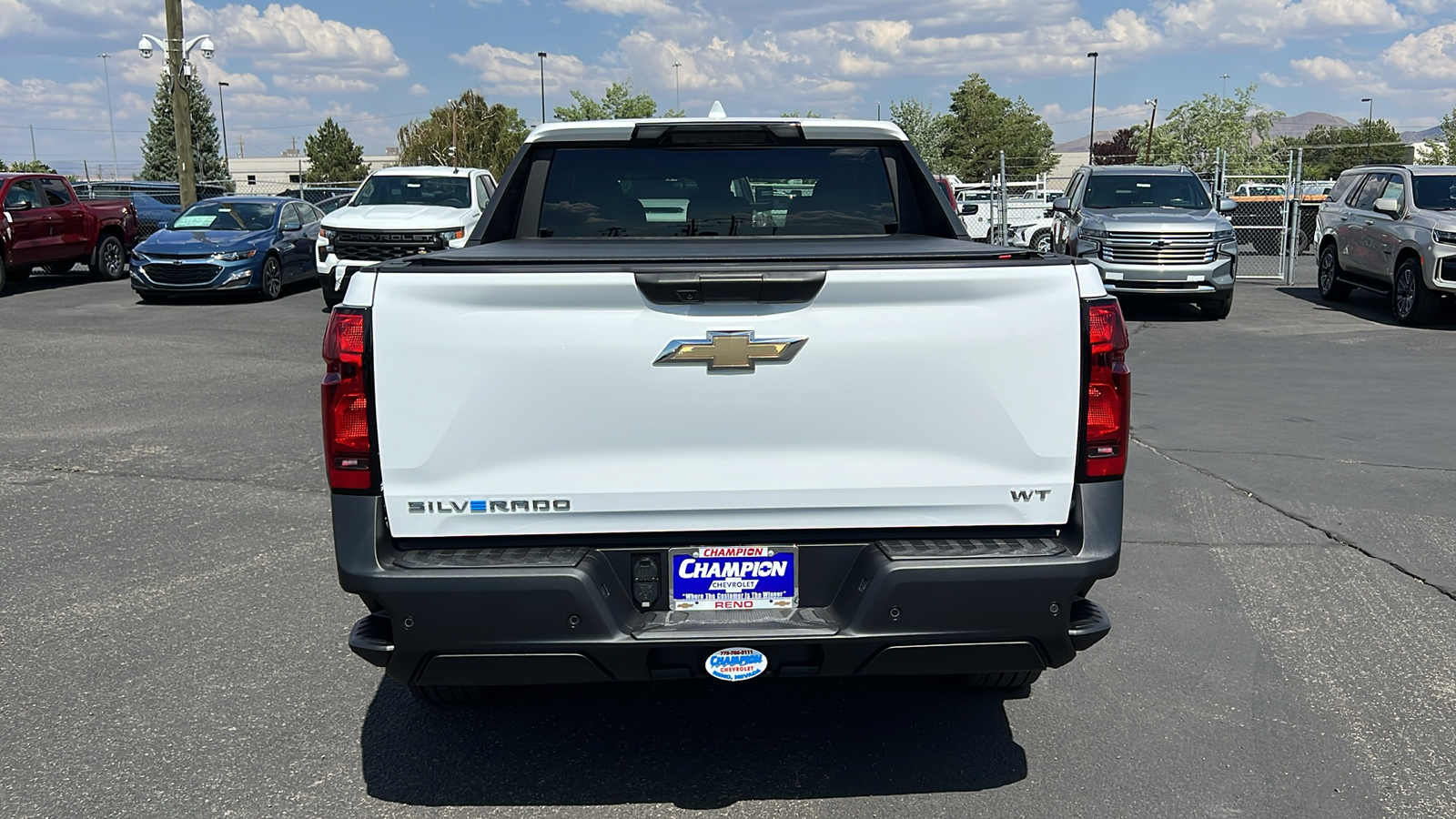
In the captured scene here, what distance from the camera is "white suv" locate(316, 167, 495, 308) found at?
1683 cm

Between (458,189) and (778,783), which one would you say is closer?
(778,783)

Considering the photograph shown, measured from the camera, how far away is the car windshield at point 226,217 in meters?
19.3

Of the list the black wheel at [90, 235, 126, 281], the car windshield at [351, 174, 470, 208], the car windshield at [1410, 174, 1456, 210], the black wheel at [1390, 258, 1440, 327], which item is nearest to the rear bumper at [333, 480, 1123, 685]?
the black wheel at [1390, 258, 1440, 327]

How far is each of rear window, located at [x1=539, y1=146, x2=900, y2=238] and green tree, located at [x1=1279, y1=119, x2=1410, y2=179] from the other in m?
65.8

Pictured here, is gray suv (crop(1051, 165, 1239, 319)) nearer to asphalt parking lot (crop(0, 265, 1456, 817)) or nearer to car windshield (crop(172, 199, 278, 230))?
asphalt parking lot (crop(0, 265, 1456, 817))

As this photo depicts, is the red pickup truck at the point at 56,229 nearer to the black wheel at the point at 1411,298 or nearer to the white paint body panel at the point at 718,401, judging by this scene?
the white paint body panel at the point at 718,401

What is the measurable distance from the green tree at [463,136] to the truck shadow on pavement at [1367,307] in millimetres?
50908

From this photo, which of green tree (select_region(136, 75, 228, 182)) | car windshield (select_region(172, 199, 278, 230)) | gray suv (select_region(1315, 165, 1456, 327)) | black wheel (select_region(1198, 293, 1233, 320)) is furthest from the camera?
green tree (select_region(136, 75, 228, 182))

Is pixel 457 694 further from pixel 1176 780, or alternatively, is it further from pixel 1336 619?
pixel 1336 619

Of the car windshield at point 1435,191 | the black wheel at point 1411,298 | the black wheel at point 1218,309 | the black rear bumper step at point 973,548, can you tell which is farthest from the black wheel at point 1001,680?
the car windshield at point 1435,191

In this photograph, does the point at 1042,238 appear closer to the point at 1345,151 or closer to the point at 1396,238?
the point at 1396,238

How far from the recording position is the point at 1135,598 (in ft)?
17.8

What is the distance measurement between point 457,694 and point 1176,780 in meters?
2.30

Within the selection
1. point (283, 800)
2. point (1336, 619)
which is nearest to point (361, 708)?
point (283, 800)
